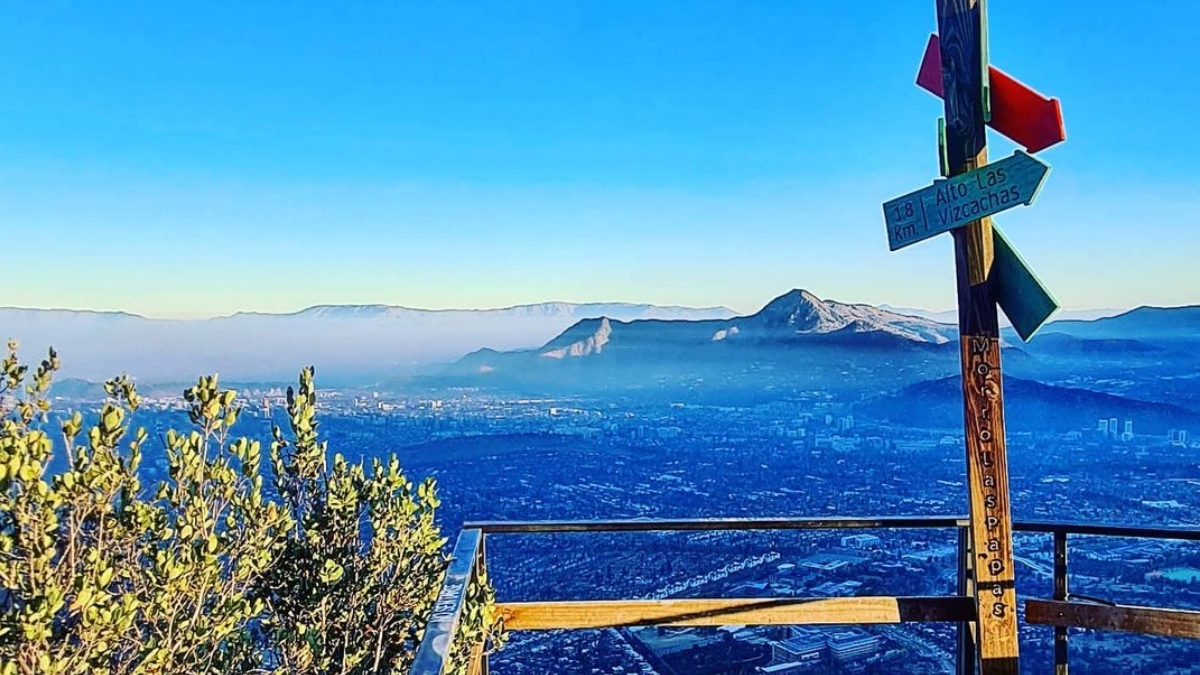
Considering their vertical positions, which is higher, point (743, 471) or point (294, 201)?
point (294, 201)

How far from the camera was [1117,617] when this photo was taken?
83.7 inches

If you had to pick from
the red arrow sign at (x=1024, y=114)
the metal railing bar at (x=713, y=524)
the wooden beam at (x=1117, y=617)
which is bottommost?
the wooden beam at (x=1117, y=617)

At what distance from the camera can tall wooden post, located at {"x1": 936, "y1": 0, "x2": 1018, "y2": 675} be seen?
1.95m

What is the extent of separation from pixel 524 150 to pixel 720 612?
20.7ft

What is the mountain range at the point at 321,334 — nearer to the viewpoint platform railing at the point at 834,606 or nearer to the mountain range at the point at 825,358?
the mountain range at the point at 825,358

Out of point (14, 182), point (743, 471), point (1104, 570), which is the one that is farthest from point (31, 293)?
point (1104, 570)

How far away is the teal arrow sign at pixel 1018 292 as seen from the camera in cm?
188

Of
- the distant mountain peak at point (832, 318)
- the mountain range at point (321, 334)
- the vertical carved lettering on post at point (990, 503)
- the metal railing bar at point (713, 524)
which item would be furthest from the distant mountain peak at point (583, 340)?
the vertical carved lettering on post at point (990, 503)

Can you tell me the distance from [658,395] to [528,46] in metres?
3.43

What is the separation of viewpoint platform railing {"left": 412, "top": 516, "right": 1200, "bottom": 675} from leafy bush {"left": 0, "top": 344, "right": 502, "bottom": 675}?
195mm

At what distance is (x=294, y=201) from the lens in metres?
8.91

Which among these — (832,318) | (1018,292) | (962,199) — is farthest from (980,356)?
(832,318)

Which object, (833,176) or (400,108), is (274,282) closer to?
(400,108)

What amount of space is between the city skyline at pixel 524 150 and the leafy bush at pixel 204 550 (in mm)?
2841
